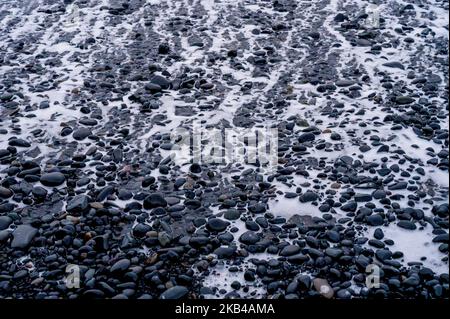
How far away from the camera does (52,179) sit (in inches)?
223

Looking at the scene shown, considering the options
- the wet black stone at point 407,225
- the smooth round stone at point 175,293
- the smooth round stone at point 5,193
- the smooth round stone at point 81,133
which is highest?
the smooth round stone at point 81,133

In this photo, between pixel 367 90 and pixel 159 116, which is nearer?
pixel 159 116

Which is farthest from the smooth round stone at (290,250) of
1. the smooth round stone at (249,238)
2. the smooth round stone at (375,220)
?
the smooth round stone at (375,220)

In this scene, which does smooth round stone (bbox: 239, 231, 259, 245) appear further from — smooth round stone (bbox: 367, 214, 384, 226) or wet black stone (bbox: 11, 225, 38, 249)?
wet black stone (bbox: 11, 225, 38, 249)

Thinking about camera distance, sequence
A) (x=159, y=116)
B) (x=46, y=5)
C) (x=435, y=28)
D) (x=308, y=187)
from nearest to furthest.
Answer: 1. (x=308, y=187)
2. (x=159, y=116)
3. (x=435, y=28)
4. (x=46, y=5)

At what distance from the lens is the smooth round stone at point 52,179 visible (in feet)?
18.6

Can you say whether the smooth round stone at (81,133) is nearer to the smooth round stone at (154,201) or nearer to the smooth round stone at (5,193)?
the smooth round stone at (5,193)

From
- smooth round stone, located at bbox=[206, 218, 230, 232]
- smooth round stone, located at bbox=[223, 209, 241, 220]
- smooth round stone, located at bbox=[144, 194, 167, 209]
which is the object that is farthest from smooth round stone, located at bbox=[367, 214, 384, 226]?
smooth round stone, located at bbox=[144, 194, 167, 209]

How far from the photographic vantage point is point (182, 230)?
5.04 metres

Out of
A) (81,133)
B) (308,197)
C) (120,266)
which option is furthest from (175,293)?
(81,133)

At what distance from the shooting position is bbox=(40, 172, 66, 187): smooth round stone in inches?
223

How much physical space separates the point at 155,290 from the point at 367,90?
5000 millimetres

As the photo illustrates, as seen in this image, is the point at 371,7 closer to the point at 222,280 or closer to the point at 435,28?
the point at 435,28
